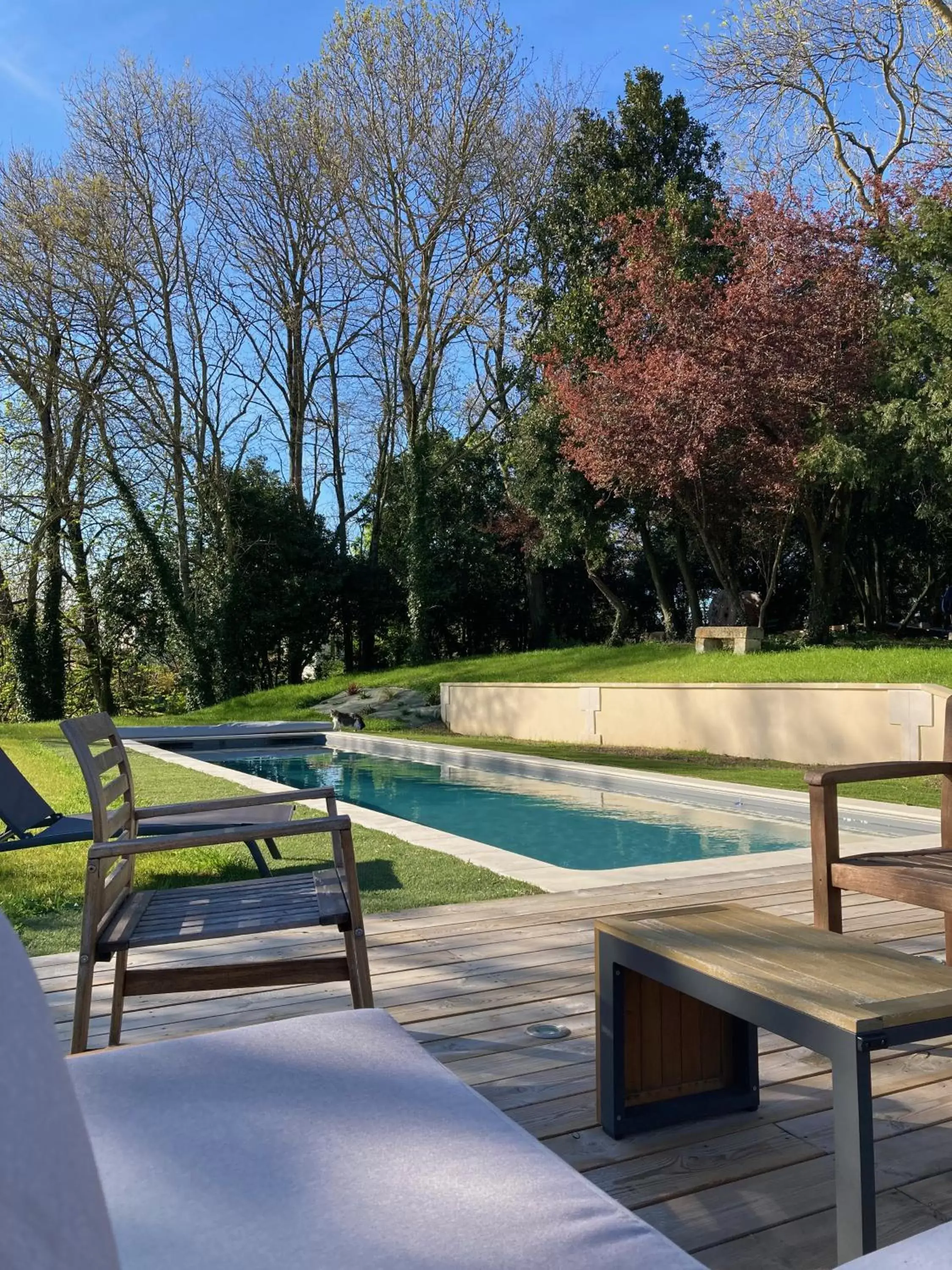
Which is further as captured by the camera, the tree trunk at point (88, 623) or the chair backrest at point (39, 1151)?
the tree trunk at point (88, 623)

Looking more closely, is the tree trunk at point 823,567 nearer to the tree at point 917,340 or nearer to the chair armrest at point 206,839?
the tree at point 917,340

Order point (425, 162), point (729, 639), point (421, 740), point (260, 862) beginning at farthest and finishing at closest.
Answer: point (425, 162), point (729, 639), point (421, 740), point (260, 862)

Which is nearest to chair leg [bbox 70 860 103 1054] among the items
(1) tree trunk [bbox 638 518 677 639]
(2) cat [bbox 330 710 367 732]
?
(2) cat [bbox 330 710 367 732]

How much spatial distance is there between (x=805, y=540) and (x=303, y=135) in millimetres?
11911

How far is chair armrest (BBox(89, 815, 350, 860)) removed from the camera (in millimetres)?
2268

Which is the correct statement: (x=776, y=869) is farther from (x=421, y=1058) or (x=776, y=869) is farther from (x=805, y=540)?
(x=805, y=540)

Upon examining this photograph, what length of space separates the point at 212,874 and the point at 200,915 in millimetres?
2705

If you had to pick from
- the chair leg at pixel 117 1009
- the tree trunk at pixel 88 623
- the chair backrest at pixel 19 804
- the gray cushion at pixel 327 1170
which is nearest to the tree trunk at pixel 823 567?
the chair backrest at pixel 19 804

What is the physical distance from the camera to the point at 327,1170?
3.96 ft

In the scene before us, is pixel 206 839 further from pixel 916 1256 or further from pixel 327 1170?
pixel 916 1256

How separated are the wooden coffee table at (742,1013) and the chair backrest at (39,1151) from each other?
1.11 m

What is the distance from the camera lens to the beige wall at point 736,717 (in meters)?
8.81

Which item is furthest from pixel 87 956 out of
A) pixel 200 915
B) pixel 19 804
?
pixel 19 804

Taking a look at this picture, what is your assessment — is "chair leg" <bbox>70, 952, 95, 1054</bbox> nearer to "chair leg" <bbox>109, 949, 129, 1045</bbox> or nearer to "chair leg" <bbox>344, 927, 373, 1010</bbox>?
"chair leg" <bbox>109, 949, 129, 1045</bbox>
